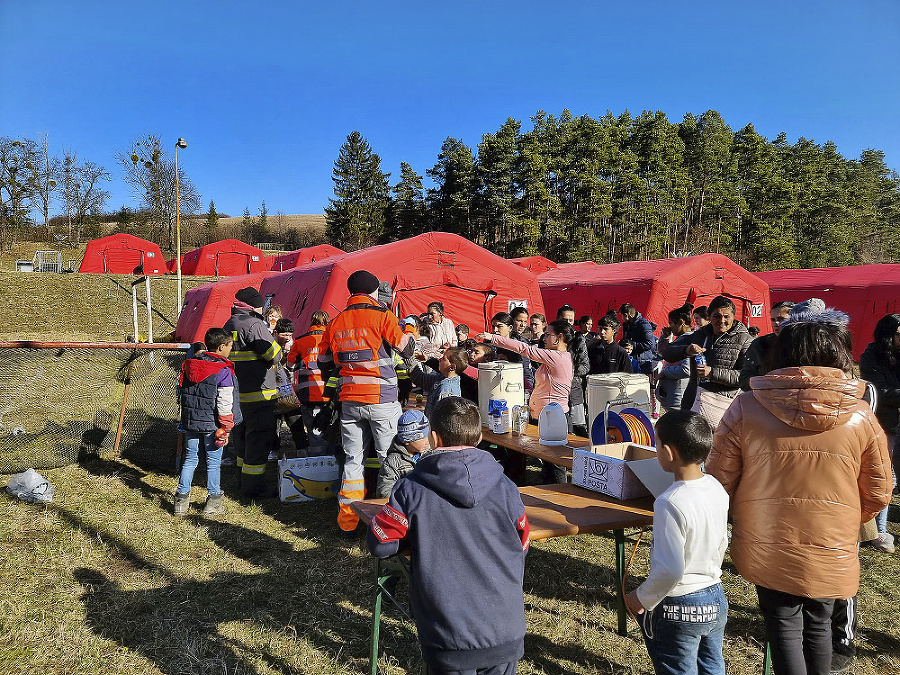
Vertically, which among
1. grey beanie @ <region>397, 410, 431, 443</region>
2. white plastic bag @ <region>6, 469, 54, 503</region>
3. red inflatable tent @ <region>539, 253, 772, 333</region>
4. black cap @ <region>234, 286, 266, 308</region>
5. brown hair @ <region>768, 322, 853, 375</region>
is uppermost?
red inflatable tent @ <region>539, 253, 772, 333</region>

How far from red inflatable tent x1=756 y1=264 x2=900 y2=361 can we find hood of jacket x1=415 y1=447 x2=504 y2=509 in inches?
668

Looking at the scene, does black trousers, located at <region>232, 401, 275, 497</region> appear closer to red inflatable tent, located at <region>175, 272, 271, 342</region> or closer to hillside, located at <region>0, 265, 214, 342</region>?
red inflatable tent, located at <region>175, 272, 271, 342</region>

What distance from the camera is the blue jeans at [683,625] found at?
6.97 ft

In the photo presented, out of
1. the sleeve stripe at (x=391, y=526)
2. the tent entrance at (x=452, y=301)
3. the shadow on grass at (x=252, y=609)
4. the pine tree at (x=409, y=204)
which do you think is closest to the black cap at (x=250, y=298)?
the shadow on grass at (x=252, y=609)

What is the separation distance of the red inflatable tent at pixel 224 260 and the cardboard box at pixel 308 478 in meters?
33.8

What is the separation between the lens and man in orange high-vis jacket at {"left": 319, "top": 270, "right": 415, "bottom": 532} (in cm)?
467

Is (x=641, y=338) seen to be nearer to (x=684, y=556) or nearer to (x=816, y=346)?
(x=816, y=346)

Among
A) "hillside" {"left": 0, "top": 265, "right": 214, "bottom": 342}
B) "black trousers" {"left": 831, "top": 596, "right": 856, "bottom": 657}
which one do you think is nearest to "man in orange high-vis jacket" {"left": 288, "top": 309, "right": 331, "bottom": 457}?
"black trousers" {"left": 831, "top": 596, "right": 856, "bottom": 657}

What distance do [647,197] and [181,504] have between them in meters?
49.1

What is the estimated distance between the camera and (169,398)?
298 inches

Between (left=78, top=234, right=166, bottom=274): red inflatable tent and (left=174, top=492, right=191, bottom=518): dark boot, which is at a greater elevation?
(left=78, top=234, right=166, bottom=274): red inflatable tent

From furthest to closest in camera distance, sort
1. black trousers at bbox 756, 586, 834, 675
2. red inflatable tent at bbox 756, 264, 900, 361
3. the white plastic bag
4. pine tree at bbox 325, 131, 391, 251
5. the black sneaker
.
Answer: pine tree at bbox 325, 131, 391, 251 → red inflatable tent at bbox 756, 264, 900, 361 → the white plastic bag → the black sneaker → black trousers at bbox 756, 586, 834, 675

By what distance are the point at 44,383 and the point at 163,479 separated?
2.61 m

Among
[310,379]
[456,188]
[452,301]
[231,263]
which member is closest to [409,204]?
[456,188]
